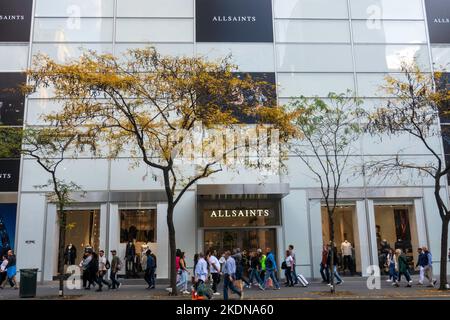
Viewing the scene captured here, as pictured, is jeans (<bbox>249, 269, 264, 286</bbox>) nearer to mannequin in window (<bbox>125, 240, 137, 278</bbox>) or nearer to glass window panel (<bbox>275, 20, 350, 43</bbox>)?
mannequin in window (<bbox>125, 240, 137, 278</bbox>)

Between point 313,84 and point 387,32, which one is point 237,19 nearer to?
point 313,84

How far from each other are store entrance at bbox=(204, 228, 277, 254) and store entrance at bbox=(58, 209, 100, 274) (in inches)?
210

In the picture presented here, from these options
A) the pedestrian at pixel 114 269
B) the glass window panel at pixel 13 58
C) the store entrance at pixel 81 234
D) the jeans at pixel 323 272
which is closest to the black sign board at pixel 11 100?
the glass window panel at pixel 13 58

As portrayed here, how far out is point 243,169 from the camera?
20766 mm

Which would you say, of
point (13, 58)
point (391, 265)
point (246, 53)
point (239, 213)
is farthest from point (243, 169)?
point (13, 58)

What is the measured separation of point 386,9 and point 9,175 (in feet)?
69.2

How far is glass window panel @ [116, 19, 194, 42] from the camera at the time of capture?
888 inches

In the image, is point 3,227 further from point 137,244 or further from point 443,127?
point 443,127

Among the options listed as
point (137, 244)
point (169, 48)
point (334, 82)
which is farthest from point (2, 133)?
point (334, 82)

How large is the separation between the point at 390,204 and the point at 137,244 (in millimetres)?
12656

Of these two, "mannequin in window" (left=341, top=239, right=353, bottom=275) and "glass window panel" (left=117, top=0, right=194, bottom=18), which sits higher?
"glass window panel" (left=117, top=0, right=194, bottom=18)

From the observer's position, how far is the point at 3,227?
21.4 metres

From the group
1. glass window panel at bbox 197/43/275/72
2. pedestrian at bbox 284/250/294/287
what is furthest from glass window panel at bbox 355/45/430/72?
pedestrian at bbox 284/250/294/287

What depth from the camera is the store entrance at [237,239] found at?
20.9m
